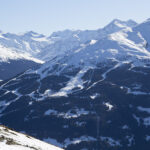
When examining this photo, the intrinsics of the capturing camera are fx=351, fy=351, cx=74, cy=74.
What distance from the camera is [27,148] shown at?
63719 millimetres

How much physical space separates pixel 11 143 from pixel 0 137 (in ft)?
10.7

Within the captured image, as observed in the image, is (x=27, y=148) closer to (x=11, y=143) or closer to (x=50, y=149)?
(x=11, y=143)

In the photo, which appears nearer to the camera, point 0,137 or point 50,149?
point 0,137

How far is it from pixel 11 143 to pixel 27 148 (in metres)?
3.06

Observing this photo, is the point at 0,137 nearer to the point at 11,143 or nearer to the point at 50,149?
the point at 11,143

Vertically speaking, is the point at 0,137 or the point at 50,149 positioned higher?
the point at 0,137

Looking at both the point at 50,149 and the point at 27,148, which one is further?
the point at 50,149

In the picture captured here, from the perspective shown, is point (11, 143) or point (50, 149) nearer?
point (11, 143)

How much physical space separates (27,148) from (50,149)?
13.1m

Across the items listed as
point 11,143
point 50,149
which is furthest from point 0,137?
point 50,149

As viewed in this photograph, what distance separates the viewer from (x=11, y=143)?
206ft

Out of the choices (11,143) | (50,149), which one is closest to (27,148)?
(11,143)

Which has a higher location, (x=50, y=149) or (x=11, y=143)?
(x=11, y=143)

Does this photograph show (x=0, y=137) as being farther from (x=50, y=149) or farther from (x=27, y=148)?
(x=50, y=149)
